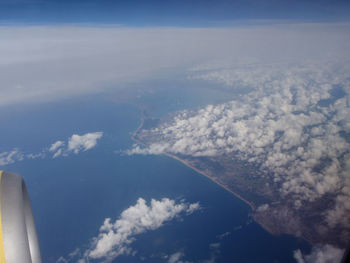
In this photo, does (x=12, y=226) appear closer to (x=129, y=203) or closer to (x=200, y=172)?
(x=129, y=203)

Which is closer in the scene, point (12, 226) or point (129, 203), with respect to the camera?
point (12, 226)

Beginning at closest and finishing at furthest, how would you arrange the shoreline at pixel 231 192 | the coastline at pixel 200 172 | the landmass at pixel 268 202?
the landmass at pixel 268 202 < the shoreline at pixel 231 192 < the coastline at pixel 200 172

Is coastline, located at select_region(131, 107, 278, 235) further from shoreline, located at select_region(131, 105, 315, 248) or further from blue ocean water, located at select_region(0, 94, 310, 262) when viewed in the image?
blue ocean water, located at select_region(0, 94, 310, 262)

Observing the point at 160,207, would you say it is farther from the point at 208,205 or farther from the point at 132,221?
the point at 208,205

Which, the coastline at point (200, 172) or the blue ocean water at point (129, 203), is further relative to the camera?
the coastline at point (200, 172)

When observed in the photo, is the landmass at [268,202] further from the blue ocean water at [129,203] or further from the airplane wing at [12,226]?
the airplane wing at [12,226]

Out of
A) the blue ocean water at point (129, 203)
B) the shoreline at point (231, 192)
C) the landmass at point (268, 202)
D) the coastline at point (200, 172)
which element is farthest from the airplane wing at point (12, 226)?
the coastline at point (200, 172)

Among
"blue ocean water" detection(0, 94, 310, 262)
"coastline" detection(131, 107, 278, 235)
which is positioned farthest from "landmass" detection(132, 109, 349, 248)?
"blue ocean water" detection(0, 94, 310, 262)

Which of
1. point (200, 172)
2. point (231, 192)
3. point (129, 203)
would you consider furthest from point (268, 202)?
point (129, 203)

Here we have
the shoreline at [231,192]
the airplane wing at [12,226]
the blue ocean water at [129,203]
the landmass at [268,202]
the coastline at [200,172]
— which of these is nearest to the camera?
the airplane wing at [12,226]

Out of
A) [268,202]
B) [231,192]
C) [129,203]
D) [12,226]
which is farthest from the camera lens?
[231,192]
